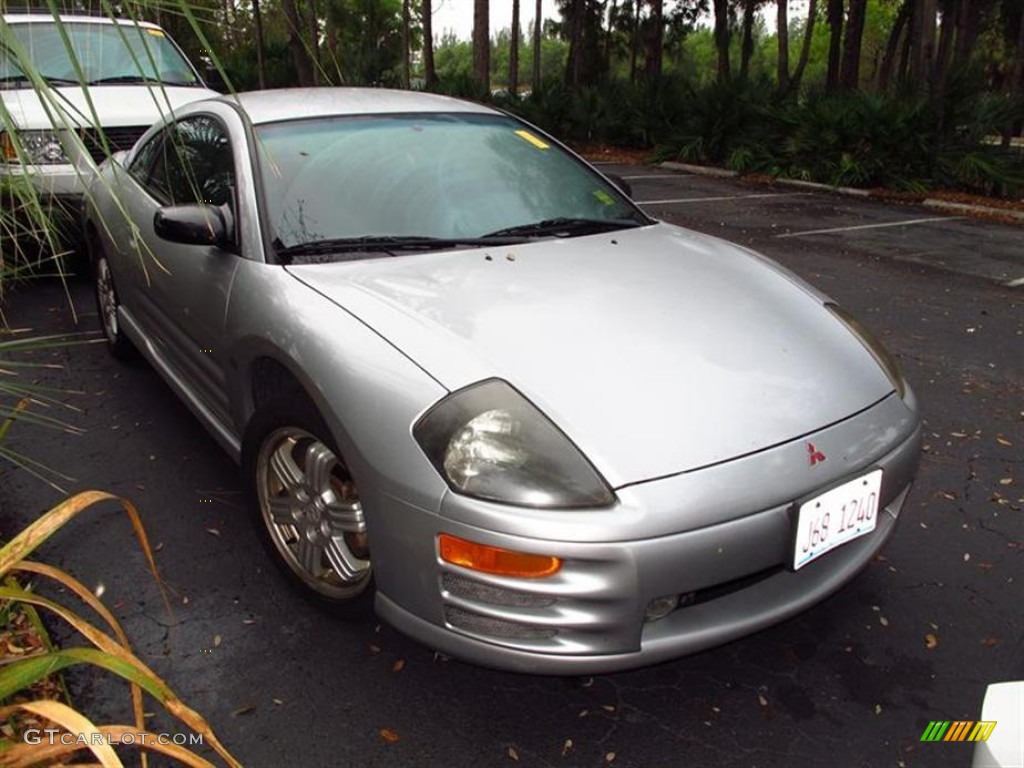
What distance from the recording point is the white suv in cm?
143

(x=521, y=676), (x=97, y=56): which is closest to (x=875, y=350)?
(x=521, y=676)

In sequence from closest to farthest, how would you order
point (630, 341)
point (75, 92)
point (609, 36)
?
point (630, 341), point (75, 92), point (609, 36)

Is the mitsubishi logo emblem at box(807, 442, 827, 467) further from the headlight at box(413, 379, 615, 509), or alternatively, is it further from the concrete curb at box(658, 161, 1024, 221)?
the concrete curb at box(658, 161, 1024, 221)

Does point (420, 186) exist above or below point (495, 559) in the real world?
above

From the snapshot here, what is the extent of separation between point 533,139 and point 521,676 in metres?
2.23

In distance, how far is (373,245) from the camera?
2814 mm

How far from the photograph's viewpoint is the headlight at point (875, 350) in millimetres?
2557

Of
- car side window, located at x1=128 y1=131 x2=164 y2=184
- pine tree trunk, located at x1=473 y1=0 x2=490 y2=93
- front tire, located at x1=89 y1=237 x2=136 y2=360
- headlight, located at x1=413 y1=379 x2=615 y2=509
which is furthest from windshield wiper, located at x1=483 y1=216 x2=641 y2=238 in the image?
pine tree trunk, located at x1=473 y1=0 x2=490 y2=93

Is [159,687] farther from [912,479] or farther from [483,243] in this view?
[912,479]

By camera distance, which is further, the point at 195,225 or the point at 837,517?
the point at 195,225

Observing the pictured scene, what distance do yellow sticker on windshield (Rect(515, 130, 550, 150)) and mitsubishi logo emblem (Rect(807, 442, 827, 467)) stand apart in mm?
1963

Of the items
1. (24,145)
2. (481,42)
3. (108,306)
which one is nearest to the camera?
→ (24,145)

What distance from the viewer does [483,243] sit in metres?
2.92

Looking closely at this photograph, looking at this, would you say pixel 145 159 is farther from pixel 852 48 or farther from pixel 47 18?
pixel 852 48
